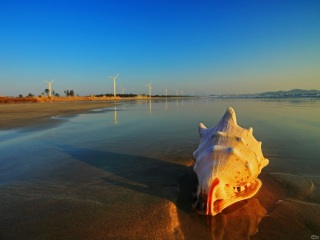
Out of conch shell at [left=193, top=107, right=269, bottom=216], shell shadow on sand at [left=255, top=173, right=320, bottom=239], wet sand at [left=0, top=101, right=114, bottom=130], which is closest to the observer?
shell shadow on sand at [left=255, top=173, right=320, bottom=239]

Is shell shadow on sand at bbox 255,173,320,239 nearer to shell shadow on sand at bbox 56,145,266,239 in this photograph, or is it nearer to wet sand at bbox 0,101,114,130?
shell shadow on sand at bbox 56,145,266,239

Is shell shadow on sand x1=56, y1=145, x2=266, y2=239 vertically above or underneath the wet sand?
underneath

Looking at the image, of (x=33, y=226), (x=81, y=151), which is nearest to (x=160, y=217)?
→ (x=33, y=226)

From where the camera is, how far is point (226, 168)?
3119 millimetres

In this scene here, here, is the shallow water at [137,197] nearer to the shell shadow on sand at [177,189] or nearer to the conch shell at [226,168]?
the shell shadow on sand at [177,189]

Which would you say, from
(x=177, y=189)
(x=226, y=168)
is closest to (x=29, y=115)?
(x=177, y=189)

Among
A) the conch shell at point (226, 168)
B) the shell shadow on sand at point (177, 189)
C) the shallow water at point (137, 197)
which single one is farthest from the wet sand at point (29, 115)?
the conch shell at point (226, 168)

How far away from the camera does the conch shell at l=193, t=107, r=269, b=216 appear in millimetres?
2949

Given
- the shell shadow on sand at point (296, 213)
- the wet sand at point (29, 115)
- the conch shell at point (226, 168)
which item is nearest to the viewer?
the shell shadow on sand at point (296, 213)

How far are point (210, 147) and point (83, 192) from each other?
2.12 m

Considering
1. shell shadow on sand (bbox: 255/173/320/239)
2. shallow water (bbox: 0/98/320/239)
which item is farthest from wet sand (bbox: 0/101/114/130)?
shell shadow on sand (bbox: 255/173/320/239)

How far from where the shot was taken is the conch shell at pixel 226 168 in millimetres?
2949

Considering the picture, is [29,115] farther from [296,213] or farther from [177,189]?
[296,213]

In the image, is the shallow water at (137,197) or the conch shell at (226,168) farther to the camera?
the conch shell at (226,168)
